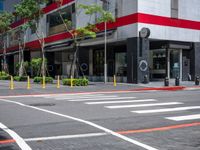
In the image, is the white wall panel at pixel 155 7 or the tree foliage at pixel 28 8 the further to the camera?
the tree foliage at pixel 28 8

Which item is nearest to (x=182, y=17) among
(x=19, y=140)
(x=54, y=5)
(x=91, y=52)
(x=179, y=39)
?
(x=179, y=39)

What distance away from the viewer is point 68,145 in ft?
26.4

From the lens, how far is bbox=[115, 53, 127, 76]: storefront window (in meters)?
40.3

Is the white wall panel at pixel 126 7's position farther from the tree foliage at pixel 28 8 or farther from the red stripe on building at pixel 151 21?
the tree foliage at pixel 28 8

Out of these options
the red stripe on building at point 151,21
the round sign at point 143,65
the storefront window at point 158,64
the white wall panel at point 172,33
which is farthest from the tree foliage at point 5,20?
the round sign at point 143,65

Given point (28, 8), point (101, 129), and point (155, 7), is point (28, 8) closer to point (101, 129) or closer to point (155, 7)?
point (155, 7)

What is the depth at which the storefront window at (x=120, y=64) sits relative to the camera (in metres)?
40.3

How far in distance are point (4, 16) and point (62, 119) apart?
43579 mm

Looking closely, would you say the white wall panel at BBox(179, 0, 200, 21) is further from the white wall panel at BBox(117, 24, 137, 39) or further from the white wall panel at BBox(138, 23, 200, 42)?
the white wall panel at BBox(117, 24, 137, 39)

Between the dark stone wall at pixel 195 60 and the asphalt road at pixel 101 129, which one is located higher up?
the dark stone wall at pixel 195 60

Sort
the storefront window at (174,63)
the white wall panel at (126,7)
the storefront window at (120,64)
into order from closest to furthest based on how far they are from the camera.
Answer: the white wall panel at (126,7), the storefront window at (174,63), the storefront window at (120,64)

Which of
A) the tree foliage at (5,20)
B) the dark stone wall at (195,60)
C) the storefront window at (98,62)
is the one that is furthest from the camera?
the tree foliage at (5,20)

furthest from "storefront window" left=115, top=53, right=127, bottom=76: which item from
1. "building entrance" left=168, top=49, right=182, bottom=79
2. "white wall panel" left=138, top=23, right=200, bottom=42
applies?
"white wall panel" left=138, top=23, right=200, bottom=42

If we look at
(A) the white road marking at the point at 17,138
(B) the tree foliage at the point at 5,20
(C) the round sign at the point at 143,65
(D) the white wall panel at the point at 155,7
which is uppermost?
(B) the tree foliage at the point at 5,20
